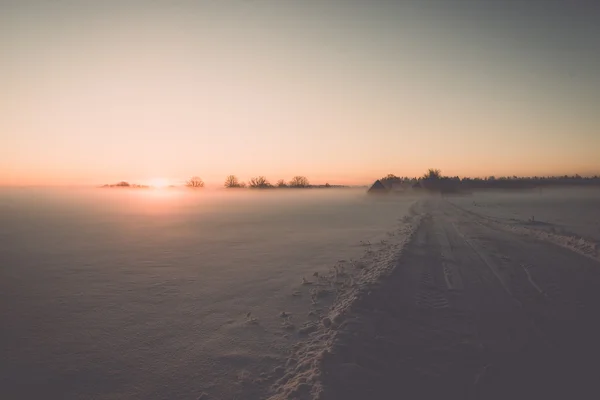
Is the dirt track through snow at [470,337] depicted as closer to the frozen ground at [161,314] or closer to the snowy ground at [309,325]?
the snowy ground at [309,325]

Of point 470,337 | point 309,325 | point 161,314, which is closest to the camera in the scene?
point 470,337

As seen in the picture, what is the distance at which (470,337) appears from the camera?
19.1ft

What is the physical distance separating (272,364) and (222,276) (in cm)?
599

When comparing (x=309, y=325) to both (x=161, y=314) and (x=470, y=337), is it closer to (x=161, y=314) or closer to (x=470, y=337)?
(x=470, y=337)

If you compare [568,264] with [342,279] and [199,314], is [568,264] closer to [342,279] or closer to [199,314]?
[342,279]

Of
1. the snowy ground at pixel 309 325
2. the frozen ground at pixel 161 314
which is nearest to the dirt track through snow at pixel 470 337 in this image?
the snowy ground at pixel 309 325

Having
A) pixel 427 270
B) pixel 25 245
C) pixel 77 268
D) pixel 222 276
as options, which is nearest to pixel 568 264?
pixel 427 270

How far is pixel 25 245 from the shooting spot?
17.0 metres

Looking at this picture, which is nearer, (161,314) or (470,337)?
(470,337)

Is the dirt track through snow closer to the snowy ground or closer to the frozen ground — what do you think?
the snowy ground

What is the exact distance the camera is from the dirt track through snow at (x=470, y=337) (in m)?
4.41

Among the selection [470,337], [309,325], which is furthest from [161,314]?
[470,337]

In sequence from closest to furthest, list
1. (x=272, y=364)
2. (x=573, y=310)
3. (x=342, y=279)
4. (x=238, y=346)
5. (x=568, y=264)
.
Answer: (x=272, y=364)
(x=238, y=346)
(x=573, y=310)
(x=342, y=279)
(x=568, y=264)

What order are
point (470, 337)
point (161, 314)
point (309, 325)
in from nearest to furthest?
point (470, 337) → point (309, 325) → point (161, 314)
